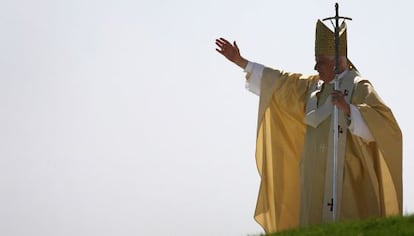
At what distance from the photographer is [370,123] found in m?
15.2

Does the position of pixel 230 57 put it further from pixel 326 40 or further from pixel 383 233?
pixel 383 233

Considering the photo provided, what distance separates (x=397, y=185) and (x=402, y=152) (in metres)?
0.43

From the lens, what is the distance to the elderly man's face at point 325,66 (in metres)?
15.9

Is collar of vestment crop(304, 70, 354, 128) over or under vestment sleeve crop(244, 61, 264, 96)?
under

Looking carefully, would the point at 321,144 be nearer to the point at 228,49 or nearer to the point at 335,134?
the point at 335,134

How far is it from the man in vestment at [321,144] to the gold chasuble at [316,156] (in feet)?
0.04

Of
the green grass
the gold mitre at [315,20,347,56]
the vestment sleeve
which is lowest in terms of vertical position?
the green grass

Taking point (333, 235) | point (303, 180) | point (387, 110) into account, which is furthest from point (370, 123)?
point (333, 235)

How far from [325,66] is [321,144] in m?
1.04

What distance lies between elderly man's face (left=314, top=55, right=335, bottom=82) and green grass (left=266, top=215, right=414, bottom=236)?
278 centimetres

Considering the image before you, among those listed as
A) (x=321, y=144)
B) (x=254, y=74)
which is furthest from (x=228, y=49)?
(x=321, y=144)

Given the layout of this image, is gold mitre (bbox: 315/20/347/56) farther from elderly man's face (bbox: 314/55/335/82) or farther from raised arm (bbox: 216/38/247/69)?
raised arm (bbox: 216/38/247/69)

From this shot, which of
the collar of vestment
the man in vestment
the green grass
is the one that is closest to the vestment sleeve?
the man in vestment

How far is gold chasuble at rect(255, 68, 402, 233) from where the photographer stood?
15.5 m
